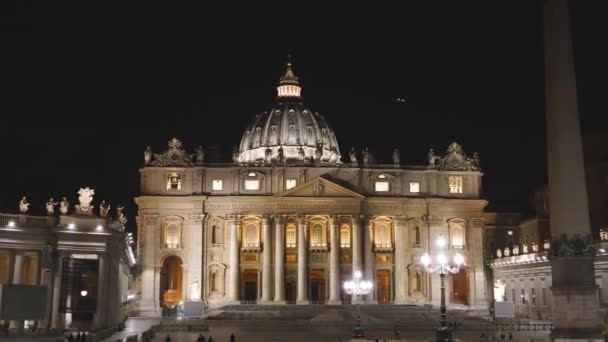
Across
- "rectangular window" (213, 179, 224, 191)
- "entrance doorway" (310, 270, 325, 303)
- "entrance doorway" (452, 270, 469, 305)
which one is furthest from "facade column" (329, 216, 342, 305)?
"entrance doorway" (452, 270, 469, 305)

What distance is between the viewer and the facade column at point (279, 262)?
310ft

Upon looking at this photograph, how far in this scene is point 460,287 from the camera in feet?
335

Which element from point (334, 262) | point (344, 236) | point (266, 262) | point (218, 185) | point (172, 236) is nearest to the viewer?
point (266, 262)

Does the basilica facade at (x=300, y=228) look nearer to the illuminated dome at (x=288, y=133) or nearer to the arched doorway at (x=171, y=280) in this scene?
the arched doorway at (x=171, y=280)

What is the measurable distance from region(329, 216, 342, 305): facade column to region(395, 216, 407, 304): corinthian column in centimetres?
692

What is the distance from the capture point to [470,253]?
99688 mm

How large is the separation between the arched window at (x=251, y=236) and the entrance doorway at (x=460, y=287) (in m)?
23.9

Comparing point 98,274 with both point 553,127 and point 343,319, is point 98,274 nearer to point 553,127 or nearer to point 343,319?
point 343,319

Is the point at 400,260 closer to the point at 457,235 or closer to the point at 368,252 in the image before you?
the point at 368,252

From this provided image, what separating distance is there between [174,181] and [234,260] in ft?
38.1

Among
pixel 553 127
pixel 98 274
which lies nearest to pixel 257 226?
pixel 98 274

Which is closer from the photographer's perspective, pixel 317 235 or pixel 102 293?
pixel 102 293

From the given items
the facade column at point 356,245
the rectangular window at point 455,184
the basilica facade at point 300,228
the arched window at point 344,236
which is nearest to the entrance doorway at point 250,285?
the basilica facade at point 300,228

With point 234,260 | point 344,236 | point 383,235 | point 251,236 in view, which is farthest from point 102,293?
point 383,235
